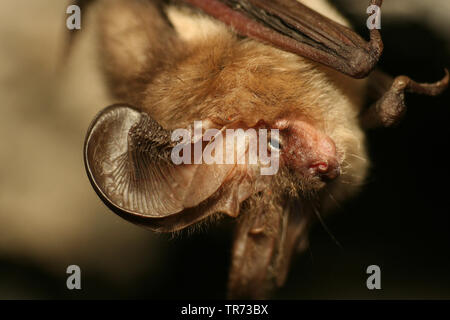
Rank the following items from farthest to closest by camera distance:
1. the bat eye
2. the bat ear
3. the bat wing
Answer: the bat eye < the bat wing < the bat ear

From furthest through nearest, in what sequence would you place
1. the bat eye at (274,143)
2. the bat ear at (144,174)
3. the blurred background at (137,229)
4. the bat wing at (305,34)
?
the blurred background at (137,229), the bat eye at (274,143), the bat wing at (305,34), the bat ear at (144,174)

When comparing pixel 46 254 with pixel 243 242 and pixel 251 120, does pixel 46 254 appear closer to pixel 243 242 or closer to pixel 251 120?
pixel 243 242

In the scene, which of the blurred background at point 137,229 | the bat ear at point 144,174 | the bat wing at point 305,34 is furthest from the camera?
the blurred background at point 137,229

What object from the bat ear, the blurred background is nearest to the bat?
the bat ear

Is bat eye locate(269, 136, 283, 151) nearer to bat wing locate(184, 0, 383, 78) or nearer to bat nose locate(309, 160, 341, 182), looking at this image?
bat nose locate(309, 160, 341, 182)

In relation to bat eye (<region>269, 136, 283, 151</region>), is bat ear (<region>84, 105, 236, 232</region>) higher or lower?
lower

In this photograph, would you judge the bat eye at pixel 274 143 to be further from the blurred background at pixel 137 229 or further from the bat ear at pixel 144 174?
the blurred background at pixel 137 229

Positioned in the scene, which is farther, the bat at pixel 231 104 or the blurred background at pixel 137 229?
the blurred background at pixel 137 229

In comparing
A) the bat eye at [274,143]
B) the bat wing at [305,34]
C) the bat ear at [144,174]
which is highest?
the bat wing at [305,34]

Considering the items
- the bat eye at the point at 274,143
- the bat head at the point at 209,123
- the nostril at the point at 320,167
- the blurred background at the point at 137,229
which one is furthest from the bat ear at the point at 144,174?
the blurred background at the point at 137,229
